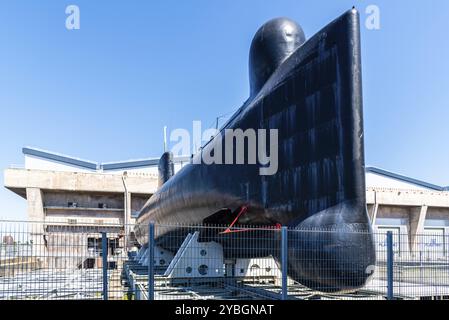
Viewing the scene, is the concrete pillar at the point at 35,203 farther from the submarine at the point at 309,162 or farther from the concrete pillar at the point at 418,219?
the concrete pillar at the point at 418,219

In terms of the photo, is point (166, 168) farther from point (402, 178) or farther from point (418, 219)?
point (402, 178)

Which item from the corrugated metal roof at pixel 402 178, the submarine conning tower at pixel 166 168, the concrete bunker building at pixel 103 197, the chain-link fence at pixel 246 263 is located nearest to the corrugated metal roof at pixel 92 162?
the concrete bunker building at pixel 103 197

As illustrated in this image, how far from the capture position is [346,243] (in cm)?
644

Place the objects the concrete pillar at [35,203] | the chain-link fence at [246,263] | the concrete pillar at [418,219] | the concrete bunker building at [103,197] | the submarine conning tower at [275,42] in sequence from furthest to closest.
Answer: the concrete pillar at [418,219] < the concrete bunker building at [103,197] < the concrete pillar at [35,203] < the submarine conning tower at [275,42] < the chain-link fence at [246,263]

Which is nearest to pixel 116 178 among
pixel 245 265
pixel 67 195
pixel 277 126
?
pixel 67 195

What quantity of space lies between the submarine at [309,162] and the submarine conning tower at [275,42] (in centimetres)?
2

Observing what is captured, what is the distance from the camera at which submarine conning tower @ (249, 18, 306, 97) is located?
9.09 m

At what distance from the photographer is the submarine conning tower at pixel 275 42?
29.8 feet

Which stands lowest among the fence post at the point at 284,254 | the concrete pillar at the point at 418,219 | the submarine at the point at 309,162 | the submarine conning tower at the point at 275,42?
the concrete pillar at the point at 418,219

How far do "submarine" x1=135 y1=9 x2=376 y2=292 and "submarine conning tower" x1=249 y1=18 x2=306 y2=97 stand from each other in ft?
0.07

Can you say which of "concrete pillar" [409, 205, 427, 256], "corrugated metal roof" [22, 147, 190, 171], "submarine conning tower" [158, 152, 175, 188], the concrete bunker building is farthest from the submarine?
"concrete pillar" [409, 205, 427, 256]

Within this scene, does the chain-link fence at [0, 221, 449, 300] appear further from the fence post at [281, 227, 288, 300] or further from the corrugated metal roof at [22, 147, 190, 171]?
the corrugated metal roof at [22, 147, 190, 171]

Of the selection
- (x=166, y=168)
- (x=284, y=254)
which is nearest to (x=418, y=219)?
(x=166, y=168)
